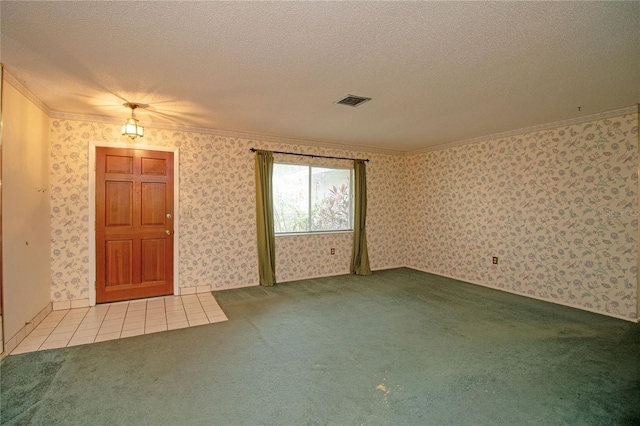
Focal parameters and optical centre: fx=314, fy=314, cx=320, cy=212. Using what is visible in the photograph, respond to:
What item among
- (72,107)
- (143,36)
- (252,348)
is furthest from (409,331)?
(72,107)

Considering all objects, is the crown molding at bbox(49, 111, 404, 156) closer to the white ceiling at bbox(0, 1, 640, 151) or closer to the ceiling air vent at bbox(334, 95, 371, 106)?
the white ceiling at bbox(0, 1, 640, 151)

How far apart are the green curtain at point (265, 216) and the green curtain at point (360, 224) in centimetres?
164

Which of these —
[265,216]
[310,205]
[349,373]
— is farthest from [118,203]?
[349,373]

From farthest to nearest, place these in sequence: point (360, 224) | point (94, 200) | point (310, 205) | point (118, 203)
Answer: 1. point (360, 224)
2. point (310, 205)
3. point (118, 203)
4. point (94, 200)

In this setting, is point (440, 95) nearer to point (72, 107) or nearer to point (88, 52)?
point (88, 52)

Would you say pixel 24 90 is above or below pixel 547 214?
above

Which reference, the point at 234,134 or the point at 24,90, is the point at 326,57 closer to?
the point at 234,134

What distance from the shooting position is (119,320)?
11.7 feet

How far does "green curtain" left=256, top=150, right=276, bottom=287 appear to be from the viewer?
4.99 m

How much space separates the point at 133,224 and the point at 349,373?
348 cm

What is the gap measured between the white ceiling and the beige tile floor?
8.01 ft

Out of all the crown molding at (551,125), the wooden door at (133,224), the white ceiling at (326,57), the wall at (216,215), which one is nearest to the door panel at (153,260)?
the wooden door at (133,224)

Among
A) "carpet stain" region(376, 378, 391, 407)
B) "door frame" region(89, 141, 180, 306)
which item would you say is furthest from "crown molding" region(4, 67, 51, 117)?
"carpet stain" region(376, 378, 391, 407)

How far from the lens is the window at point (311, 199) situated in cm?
538
